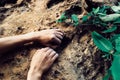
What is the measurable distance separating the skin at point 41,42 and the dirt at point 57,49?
4 centimetres

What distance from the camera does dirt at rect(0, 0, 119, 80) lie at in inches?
67.2

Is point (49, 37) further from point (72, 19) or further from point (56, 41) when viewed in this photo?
point (72, 19)

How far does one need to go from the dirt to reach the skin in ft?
0.14

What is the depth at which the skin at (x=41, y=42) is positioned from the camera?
170 centimetres

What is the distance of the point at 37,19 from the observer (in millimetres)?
2012

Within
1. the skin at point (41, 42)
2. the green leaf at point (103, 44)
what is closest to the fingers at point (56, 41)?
the skin at point (41, 42)

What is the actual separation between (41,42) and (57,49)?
4.4 inches

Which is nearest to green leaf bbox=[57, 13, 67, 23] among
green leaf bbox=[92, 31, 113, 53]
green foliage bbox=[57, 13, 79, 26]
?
green foliage bbox=[57, 13, 79, 26]

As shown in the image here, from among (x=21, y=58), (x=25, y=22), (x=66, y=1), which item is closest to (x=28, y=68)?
(x=21, y=58)

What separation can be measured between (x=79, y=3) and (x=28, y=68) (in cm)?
57

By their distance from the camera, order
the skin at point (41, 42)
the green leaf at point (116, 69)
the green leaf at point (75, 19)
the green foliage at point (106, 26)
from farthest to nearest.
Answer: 1. the green leaf at point (75, 19)
2. the skin at point (41, 42)
3. the green foliage at point (106, 26)
4. the green leaf at point (116, 69)

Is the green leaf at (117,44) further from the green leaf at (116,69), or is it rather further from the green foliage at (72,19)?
the green foliage at (72,19)

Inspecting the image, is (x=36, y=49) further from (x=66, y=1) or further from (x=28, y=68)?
(x=66, y=1)

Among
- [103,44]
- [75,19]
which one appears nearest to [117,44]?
A: [103,44]
